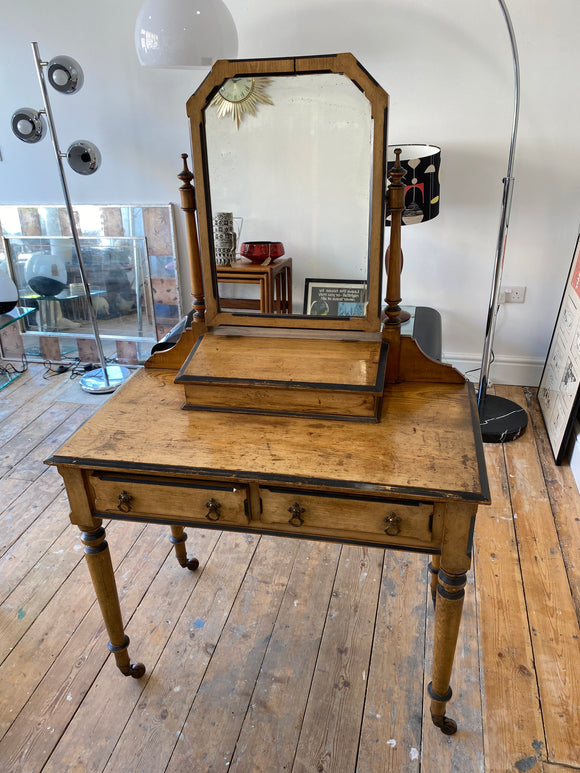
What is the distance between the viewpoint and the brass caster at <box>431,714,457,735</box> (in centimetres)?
138

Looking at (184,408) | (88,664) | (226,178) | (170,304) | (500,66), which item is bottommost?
(88,664)

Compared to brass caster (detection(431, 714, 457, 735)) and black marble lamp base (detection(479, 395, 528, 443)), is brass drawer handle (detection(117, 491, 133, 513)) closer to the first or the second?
brass caster (detection(431, 714, 457, 735))

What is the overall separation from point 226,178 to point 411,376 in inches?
28.8

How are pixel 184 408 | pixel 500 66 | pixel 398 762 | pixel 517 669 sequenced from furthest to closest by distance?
pixel 500 66 → pixel 517 669 → pixel 184 408 → pixel 398 762

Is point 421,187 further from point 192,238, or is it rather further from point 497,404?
point 192,238

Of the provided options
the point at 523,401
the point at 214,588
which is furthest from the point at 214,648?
the point at 523,401

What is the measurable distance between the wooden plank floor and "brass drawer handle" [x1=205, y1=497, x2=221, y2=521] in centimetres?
59

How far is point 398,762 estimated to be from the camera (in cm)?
133

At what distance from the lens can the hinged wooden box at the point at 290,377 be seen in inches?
52.7

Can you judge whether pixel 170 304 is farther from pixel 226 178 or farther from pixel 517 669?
pixel 517 669

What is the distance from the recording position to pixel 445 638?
4.15 feet

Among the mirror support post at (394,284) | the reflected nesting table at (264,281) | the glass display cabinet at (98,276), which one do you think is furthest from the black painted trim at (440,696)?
the glass display cabinet at (98,276)

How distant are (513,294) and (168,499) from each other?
2.46 m

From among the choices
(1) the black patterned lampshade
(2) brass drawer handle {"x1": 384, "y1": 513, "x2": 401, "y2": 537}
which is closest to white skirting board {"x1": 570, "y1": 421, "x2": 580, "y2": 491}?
(1) the black patterned lampshade
